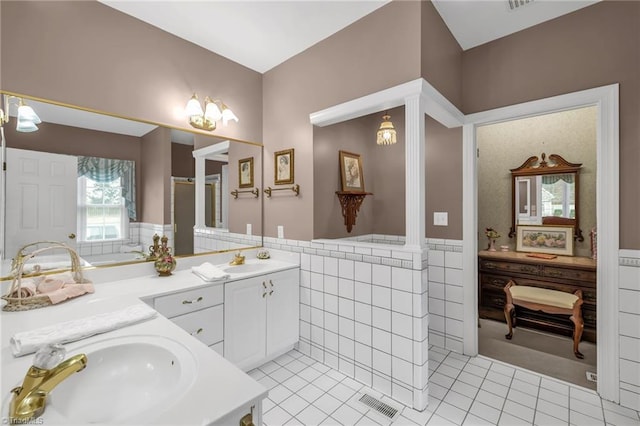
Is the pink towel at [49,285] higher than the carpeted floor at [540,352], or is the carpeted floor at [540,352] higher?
the pink towel at [49,285]

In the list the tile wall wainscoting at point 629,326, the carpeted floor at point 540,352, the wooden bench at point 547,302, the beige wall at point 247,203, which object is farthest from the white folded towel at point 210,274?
the wooden bench at point 547,302

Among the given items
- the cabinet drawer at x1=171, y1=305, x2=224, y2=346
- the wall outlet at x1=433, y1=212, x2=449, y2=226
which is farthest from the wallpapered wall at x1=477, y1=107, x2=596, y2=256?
the cabinet drawer at x1=171, y1=305, x2=224, y2=346

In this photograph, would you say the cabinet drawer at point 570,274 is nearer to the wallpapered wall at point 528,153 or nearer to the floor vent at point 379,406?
the wallpapered wall at point 528,153

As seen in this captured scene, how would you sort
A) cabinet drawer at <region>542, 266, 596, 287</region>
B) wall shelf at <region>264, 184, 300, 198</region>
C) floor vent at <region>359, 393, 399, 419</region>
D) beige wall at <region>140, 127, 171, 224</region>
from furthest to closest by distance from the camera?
cabinet drawer at <region>542, 266, 596, 287</region> → wall shelf at <region>264, 184, 300, 198</region> → beige wall at <region>140, 127, 171, 224</region> → floor vent at <region>359, 393, 399, 419</region>

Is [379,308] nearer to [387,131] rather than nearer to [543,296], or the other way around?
[387,131]

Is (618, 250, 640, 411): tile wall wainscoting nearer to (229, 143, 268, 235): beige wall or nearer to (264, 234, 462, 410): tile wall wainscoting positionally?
(264, 234, 462, 410): tile wall wainscoting

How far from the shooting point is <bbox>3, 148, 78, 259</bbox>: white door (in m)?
1.64

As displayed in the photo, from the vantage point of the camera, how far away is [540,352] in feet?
8.50

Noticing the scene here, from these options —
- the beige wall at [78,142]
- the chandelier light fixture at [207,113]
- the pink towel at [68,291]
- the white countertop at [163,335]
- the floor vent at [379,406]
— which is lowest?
the floor vent at [379,406]

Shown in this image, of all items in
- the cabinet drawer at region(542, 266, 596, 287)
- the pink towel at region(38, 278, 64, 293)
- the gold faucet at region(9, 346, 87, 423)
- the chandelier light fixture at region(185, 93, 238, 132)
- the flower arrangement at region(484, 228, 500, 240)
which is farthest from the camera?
the flower arrangement at region(484, 228, 500, 240)

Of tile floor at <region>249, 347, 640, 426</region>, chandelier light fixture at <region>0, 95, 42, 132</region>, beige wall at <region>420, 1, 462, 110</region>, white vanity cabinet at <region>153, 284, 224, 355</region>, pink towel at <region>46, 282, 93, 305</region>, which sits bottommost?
tile floor at <region>249, 347, 640, 426</region>

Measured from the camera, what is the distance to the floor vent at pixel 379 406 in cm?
183

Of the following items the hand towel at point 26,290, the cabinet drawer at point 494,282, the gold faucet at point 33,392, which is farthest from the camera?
the cabinet drawer at point 494,282

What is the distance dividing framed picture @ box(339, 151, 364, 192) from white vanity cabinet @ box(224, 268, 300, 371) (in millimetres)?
972
